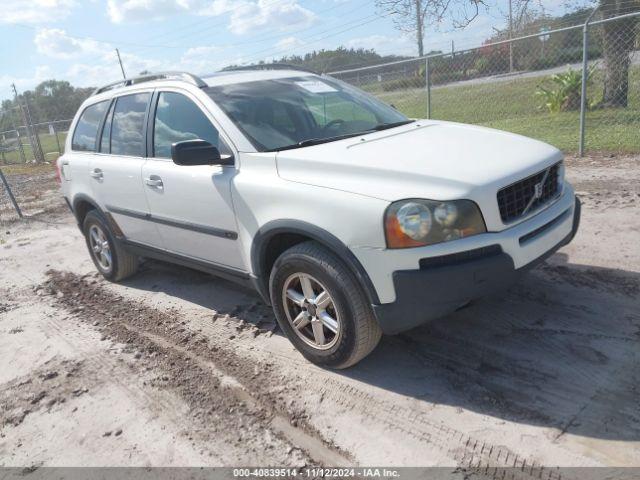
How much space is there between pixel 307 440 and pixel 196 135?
90.9 inches

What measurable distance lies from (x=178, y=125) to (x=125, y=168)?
2.66 ft

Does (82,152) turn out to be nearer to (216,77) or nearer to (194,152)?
(216,77)

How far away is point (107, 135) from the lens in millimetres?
5020

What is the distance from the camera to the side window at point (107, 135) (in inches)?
197

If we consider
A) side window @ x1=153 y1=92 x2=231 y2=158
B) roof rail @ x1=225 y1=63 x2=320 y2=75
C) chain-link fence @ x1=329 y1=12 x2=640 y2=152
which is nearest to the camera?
side window @ x1=153 y1=92 x2=231 y2=158

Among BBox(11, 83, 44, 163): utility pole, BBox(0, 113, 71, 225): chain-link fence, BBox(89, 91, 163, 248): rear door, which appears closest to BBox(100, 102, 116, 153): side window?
BBox(89, 91, 163, 248): rear door

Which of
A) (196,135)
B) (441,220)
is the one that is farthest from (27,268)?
(441,220)

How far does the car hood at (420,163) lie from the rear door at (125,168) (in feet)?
5.53

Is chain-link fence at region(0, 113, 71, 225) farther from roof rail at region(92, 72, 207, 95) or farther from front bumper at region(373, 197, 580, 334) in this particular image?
front bumper at region(373, 197, 580, 334)

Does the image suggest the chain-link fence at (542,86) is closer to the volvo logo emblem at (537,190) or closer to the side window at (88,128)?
the volvo logo emblem at (537,190)

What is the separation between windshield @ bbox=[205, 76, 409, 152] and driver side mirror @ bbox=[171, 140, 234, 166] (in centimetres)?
28

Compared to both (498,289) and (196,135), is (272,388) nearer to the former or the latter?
(498,289)

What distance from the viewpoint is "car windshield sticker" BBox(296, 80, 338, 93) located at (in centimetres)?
429

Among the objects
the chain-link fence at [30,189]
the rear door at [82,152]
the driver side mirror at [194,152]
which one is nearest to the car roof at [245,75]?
the driver side mirror at [194,152]
